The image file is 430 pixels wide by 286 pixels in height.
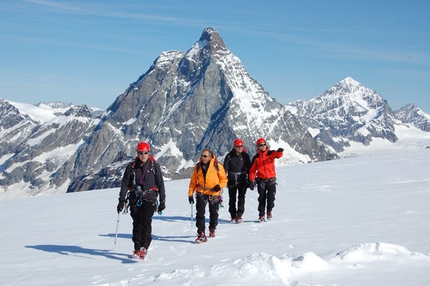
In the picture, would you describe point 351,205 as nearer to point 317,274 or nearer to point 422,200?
point 422,200

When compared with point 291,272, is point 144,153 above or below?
above

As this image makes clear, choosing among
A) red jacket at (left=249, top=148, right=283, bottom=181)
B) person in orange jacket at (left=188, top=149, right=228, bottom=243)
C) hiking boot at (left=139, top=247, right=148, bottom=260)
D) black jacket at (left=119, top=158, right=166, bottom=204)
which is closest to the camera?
hiking boot at (left=139, top=247, right=148, bottom=260)

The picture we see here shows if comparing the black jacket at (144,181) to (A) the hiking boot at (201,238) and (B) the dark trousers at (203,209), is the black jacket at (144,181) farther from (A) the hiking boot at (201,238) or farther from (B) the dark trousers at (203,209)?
(A) the hiking boot at (201,238)

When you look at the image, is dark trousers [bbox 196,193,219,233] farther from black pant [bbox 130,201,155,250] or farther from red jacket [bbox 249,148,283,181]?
red jacket [bbox 249,148,283,181]

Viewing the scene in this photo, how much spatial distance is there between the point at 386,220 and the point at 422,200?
424 cm

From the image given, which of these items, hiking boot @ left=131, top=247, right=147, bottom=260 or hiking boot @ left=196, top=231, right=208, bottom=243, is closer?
hiking boot @ left=131, top=247, right=147, bottom=260

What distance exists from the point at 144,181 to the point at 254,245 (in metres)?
3.08

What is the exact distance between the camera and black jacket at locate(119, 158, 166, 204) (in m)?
11.5

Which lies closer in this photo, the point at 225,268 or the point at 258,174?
the point at 225,268

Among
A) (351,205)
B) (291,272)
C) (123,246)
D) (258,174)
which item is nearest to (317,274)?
(291,272)

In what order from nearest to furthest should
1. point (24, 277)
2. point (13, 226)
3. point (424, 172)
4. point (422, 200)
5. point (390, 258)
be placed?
point (390, 258) → point (24, 277) → point (422, 200) → point (13, 226) → point (424, 172)

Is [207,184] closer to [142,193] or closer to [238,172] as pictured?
[142,193]

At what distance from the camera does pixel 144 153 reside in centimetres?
1125

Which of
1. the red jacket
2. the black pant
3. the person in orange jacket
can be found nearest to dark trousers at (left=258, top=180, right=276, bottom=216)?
the red jacket
